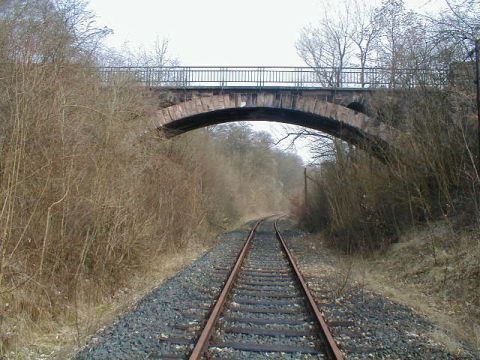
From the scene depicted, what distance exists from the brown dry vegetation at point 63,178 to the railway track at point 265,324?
1.92 m

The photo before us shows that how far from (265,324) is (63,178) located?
3553 mm

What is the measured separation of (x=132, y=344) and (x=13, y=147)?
9.44 ft

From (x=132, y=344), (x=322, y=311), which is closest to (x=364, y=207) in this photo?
(x=322, y=311)

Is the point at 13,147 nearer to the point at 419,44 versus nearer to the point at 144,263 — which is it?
the point at 144,263

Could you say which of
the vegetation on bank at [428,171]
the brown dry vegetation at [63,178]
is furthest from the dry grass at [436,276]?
the brown dry vegetation at [63,178]

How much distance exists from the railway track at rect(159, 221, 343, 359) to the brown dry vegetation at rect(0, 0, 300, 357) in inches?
75.5

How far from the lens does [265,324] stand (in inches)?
255

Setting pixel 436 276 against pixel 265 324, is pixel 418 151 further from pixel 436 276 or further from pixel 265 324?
pixel 265 324

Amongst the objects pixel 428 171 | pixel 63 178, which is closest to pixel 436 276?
pixel 428 171

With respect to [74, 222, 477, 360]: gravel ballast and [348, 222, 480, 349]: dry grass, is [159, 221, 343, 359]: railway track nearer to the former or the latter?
[74, 222, 477, 360]: gravel ballast

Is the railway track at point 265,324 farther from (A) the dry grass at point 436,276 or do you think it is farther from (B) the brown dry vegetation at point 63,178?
(B) the brown dry vegetation at point 63,178

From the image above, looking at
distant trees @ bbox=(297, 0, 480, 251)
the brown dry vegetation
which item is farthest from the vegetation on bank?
the brown dry vegetation

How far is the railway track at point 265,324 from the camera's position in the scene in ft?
17.3

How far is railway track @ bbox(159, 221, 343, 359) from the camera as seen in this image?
5285 mm
